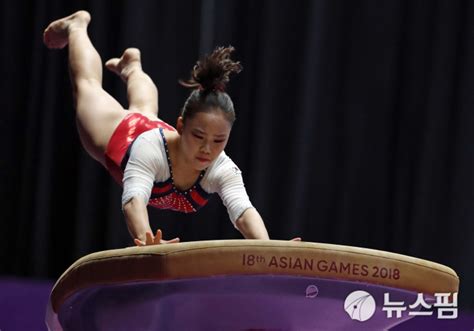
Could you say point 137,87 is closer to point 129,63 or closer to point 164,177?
point 129,63

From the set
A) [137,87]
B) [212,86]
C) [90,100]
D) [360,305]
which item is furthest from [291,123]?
[360,305]

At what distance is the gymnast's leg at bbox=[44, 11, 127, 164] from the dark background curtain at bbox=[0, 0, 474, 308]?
1168 mm

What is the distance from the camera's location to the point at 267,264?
1223 mm

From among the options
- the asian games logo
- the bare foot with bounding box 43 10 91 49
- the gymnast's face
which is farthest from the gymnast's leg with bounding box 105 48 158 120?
the asian games logo

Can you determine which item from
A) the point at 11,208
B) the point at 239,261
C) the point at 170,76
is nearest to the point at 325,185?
the point at 170,76

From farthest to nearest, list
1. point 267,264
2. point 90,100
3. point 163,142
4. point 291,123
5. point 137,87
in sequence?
point 291,123, point 137,87, point 90,100, point 163,142, point 267,264

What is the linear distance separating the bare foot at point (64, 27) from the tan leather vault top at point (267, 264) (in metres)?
1.43

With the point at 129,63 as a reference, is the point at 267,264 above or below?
below

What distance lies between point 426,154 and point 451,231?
0.35 metres

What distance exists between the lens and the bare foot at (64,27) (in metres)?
2.55

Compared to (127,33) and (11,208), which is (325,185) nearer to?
(127,33)

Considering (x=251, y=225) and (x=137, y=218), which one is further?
(x=251, y=225)

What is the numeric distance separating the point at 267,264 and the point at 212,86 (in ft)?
2.29

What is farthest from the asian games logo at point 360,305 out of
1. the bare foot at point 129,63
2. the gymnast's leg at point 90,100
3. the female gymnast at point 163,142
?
the bare foot at point 129,63
